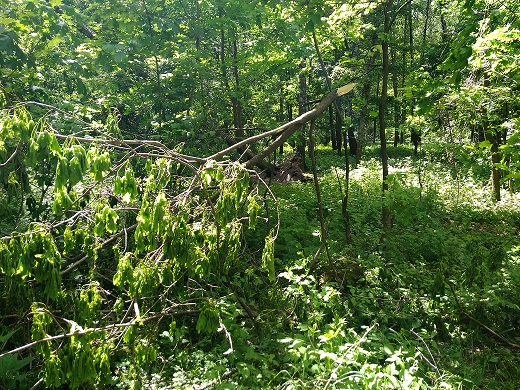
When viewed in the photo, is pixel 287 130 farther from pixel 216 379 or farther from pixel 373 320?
pixel 216 379

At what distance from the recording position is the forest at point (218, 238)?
255cm

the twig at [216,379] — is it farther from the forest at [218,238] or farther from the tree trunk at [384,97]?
the tree trunk at [384,97]

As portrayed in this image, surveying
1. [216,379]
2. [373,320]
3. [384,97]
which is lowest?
[373,320]

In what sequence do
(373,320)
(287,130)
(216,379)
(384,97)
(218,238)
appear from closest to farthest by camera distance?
(218,238)
(216,379)
(373,320)
(287,130)
(384,97)

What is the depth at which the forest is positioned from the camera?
255cm

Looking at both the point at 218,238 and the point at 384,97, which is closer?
the point at 218,238

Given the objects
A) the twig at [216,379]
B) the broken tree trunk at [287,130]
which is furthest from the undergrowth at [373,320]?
the broken tree trunk at [287,130]

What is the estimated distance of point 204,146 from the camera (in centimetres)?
672

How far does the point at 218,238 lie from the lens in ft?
8.82

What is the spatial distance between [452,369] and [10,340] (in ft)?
14.5

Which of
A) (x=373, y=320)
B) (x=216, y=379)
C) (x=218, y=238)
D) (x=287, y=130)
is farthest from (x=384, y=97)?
(x=216, y=379)

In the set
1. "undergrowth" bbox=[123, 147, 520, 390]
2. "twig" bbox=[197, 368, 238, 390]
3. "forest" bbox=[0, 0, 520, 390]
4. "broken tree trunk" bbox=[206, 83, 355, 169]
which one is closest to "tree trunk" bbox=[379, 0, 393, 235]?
"forest" bbox=[0, 0, 520, 390]

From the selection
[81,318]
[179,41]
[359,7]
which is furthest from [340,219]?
[81,318]

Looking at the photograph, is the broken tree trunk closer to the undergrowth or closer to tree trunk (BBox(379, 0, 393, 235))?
the undergrowth
